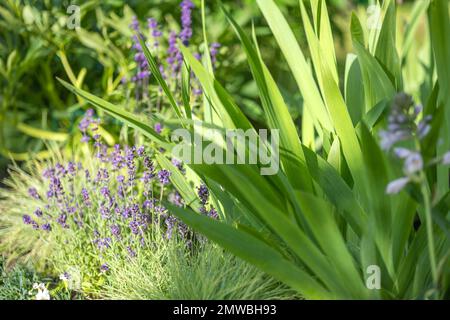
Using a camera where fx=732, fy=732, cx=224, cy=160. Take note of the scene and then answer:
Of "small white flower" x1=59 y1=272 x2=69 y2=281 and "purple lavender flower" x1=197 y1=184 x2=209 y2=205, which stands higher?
"purple lavender flower" x1=197 y1=184 x2=209 y2=205

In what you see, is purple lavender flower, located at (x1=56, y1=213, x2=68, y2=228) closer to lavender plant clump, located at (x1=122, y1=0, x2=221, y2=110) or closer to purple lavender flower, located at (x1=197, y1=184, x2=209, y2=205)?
purple lavender flower, located at (x1=197, y1=184, x2=209, y2=205)

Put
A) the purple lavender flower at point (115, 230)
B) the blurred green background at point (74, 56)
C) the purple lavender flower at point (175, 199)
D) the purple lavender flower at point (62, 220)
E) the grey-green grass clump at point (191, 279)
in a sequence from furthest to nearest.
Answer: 1. the blurred green background at point (74, 56)
2. the purple lavender flower at point (175, 199)
3. the purple lavender flower at point (62, 220)
4. the purple lavender flower at point (115, 230)
5. the grey-green grass clump at point (191, 279)

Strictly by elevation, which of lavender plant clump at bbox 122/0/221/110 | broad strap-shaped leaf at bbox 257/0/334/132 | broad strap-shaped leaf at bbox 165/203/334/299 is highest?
lavender plant clump at bbox 122/0/221/110

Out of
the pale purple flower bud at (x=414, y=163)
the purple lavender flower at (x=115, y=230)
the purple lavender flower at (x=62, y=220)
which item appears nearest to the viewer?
the pale purple flower bud at (x=414, y=163)

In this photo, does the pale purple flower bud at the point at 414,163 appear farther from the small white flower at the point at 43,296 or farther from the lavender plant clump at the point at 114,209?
the small white flower at the point at 43,296

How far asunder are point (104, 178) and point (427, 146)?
140 centimetres

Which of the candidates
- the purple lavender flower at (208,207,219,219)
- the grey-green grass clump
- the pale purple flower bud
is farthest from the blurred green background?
the pale purple flower bud

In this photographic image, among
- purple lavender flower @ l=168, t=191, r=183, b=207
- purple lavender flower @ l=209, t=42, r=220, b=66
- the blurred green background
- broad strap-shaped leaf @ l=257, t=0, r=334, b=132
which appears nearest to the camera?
broad strap-shaped leaf @ l=257, t=0, r=334, b=132

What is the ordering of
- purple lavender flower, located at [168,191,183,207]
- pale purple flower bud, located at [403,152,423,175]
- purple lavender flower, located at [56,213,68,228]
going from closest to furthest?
1. pale purple flower bud, located at [403,152,423,175]
2. purple lavender flower, located at [56,213,68,228]
3. purple lavender flower, located at [168,191,183,207]

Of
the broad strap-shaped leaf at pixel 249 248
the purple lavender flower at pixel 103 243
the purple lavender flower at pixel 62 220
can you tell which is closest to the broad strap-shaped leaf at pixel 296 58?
the broad strap-shaped leaf at pixel 249 248

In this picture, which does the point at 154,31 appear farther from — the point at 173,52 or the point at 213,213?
the point at 213,213

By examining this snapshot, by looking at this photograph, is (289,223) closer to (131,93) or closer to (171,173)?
(171,173)

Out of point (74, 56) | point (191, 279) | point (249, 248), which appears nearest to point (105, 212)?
point (191, 279)

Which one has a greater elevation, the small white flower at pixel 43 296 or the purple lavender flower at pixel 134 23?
the purple lavender flower at pixel 134 23
